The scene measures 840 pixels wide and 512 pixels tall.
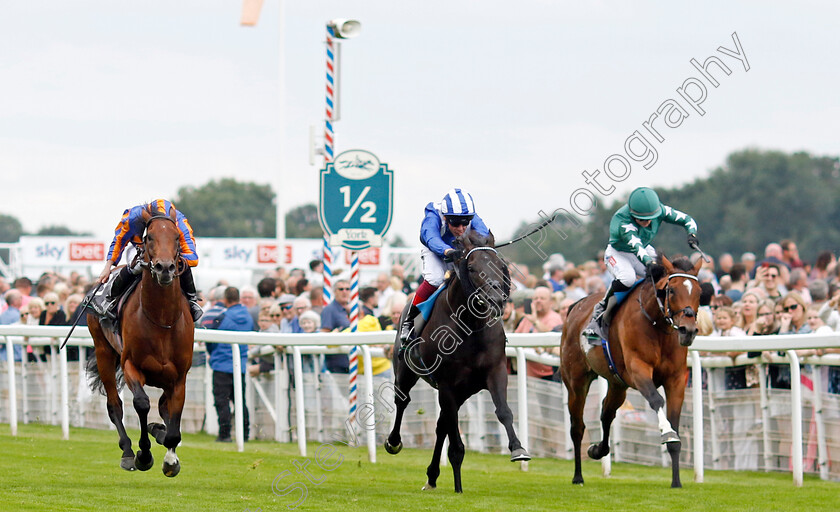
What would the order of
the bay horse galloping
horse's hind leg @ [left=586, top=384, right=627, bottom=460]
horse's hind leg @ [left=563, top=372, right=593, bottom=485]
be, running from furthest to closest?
horse's hind leg @ [left=563, top=372, right=593, bottom=485]
horse's hind leg @ [left=586, top=384, right=627, bottom=460]
the bay horse galloping

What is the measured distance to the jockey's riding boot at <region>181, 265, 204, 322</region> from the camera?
29.0 feet

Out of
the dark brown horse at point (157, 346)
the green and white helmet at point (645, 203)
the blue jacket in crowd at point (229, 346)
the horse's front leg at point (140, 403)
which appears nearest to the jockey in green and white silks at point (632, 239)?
the green and white helmet at point (645, 203)

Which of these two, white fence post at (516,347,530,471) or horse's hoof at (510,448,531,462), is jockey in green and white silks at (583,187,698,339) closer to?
white fence post at (516,347,530,471)

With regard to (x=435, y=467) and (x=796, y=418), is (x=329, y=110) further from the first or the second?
(x=796, y=418)

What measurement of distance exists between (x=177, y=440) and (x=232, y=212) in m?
92.1

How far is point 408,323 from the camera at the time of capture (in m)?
9.34

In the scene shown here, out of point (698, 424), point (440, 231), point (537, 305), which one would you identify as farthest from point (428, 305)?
point (537, 305)

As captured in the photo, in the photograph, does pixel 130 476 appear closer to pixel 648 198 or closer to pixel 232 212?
pixel 648 198

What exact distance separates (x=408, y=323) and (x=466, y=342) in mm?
819

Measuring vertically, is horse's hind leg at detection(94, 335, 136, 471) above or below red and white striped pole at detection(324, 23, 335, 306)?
below

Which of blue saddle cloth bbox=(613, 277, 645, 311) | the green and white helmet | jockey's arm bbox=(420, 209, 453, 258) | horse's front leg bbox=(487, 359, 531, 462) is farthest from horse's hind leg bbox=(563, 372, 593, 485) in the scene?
jockey's arm bbox=(420, 209, 453, 258)

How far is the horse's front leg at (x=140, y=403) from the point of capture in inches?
326

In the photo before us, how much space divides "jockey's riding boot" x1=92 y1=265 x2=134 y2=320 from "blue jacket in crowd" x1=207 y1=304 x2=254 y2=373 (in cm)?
313

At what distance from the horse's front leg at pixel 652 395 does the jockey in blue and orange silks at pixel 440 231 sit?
4.92 ft
